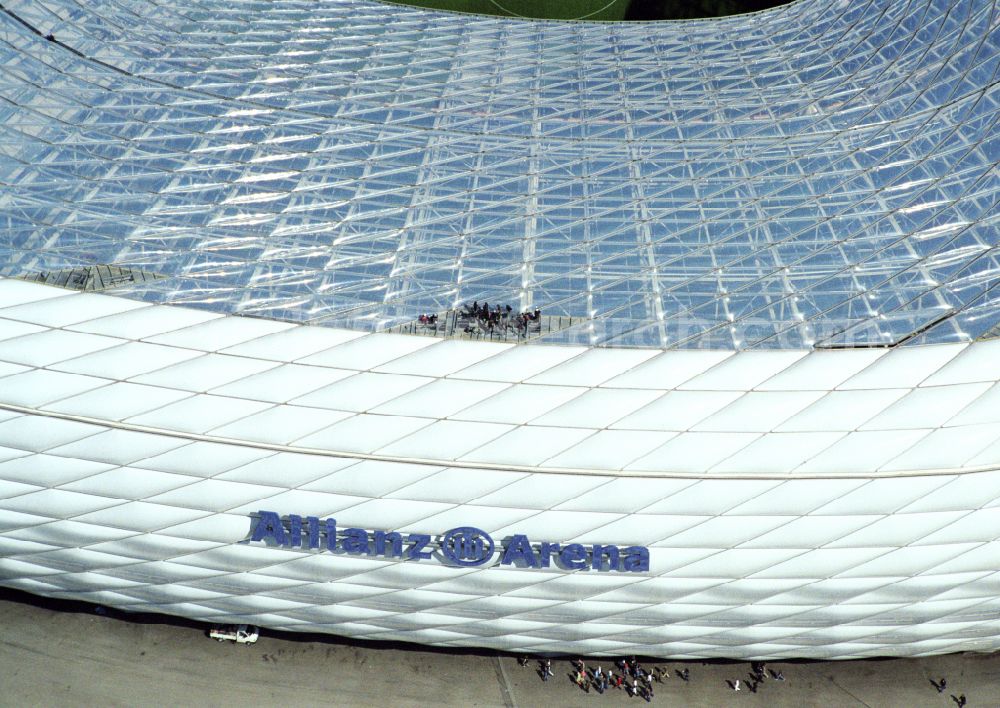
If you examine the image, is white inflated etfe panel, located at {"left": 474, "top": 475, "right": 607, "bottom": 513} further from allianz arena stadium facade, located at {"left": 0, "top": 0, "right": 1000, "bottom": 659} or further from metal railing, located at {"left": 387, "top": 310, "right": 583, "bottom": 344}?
metal railing, located at {"left": 387, "top": 310, "right": 583, "bottom": 344}

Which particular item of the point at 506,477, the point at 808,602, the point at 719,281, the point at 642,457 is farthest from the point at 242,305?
the point at 808,602

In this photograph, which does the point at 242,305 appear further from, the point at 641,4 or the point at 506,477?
the point at 641,4

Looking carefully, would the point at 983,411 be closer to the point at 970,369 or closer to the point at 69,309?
the point at 970,369

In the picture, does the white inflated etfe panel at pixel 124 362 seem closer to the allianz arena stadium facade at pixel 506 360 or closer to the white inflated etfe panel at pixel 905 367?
the allianz arena stadium facade at pixel 506 360

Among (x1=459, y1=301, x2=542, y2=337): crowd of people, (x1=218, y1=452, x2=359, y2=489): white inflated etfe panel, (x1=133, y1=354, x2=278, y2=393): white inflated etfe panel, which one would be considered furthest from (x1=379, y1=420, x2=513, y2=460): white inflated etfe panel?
(x1=133, y1=354, x2=278, y2=393): white inflated etfe panel

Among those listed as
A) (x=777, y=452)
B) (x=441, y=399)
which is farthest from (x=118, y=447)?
(x=777, y=452)

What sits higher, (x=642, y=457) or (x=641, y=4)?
(x=641, y=4)

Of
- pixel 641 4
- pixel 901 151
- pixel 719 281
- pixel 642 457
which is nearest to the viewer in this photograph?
pixel 642 457

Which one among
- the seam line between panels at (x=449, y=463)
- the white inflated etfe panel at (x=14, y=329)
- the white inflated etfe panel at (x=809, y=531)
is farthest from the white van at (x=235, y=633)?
the white inflated etfe panel at (x=809, y=531)
